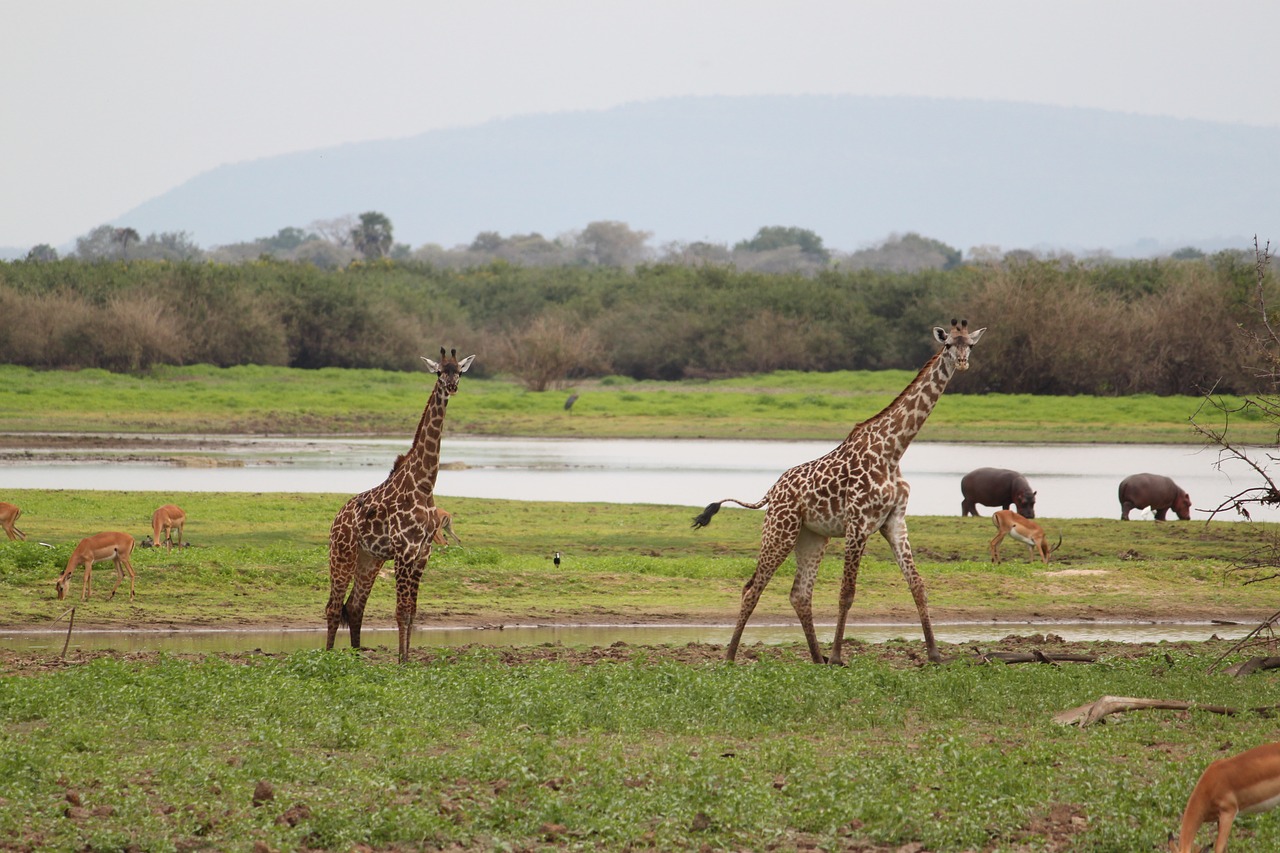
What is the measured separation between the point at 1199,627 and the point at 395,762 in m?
12.0

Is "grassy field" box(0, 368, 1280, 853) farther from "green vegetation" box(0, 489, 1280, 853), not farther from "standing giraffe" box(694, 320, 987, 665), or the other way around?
"standing giraffe" box(694, 320, 987, 665)

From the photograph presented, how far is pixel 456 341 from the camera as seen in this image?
72688mm

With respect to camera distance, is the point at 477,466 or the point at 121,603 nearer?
the point at 121,603

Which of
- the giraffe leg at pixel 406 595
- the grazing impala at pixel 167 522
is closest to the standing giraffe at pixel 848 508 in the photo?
the giraffe leg at pixel 406 595

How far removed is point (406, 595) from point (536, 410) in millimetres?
41296

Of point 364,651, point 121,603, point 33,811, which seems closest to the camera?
point 33,811

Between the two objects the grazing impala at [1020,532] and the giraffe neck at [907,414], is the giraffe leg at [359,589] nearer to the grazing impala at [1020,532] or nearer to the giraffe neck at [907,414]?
the giraffe neck at [907,414]

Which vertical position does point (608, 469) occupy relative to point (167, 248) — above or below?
below

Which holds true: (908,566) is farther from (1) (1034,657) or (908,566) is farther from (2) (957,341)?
(2) (957,341)

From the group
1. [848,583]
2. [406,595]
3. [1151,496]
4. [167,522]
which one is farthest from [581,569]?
[1151,496]

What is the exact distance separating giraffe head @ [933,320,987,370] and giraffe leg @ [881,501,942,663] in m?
1.55

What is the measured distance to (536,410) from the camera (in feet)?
177

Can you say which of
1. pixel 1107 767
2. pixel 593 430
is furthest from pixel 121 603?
pixel 593 430

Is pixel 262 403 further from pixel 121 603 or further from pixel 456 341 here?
pixel 121 603
